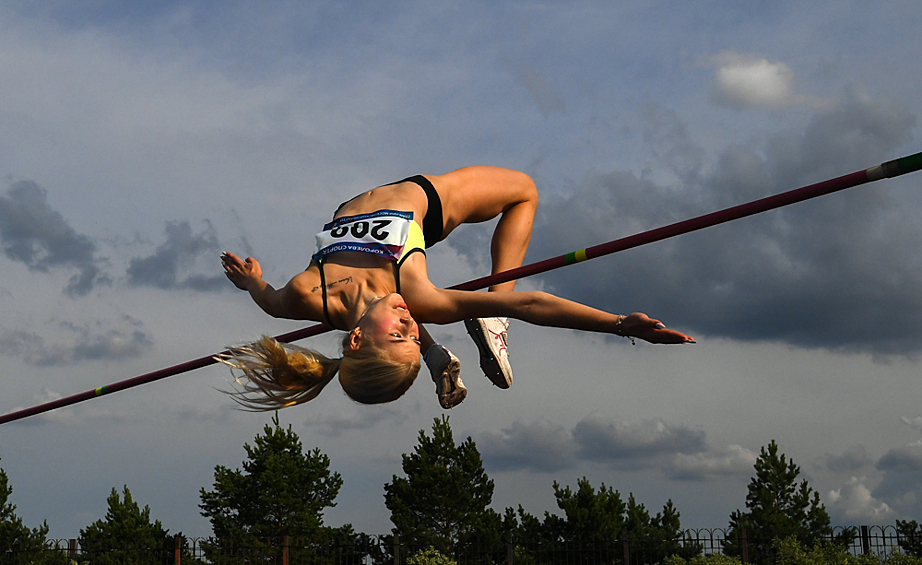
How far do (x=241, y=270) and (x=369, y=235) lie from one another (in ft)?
3.64

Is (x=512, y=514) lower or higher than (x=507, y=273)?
lower

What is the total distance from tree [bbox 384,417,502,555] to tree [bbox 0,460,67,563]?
586 centimetres

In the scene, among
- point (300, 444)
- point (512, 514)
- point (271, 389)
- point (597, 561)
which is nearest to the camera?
point (271, 389)

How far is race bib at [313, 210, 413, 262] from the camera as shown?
444cm

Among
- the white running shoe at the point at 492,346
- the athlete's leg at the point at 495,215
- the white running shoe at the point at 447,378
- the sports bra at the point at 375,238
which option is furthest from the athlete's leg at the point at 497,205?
the white running shoe at the point at 447,378

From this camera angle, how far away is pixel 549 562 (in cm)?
1461

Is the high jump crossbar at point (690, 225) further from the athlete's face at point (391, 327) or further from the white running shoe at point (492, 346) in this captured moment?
the athlete's face at point (391, 327)

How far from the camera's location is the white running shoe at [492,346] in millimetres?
4953

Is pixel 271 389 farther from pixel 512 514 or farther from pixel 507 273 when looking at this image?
pixel 512 514

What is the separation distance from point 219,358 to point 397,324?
999 mm

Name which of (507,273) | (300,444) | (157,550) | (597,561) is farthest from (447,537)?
(507,273)

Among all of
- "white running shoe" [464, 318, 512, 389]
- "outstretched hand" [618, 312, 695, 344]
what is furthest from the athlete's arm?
"outstretched hand" [618, 312, 695, 344]

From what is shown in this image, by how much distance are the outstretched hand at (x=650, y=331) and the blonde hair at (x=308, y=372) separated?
1.19 meters

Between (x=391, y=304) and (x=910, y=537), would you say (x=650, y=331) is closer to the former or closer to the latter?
(x=391, y=304)
